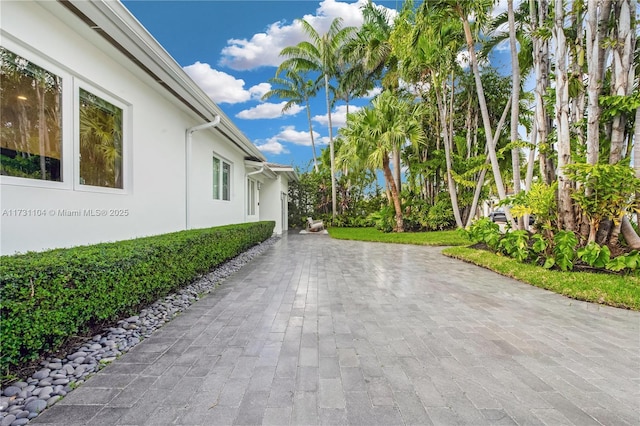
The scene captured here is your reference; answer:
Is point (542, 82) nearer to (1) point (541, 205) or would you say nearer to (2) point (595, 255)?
(1) point (541, 205)

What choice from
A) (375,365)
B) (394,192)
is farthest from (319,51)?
(375,365)

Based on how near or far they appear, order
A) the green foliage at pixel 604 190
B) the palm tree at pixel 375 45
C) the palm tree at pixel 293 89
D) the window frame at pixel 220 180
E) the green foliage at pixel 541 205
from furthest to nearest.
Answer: the palm tree at pixel 293 89 → the palm tree at pixel 375 45 → the window frame at pixel 220 180 → the green foliage at pixel 541 205 → the green foliage at pixel 604 190

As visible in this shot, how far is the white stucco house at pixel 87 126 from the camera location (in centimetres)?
296

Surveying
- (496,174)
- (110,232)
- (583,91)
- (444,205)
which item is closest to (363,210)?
(444,205)

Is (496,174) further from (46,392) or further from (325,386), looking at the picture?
(46,392)

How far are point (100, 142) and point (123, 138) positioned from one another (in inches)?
18.9

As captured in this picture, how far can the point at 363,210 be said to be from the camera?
20562 mm

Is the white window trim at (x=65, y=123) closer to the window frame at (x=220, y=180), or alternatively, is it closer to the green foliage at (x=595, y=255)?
the window frame at (x=220, y=180)

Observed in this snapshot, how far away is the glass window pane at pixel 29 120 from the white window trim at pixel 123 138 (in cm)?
18

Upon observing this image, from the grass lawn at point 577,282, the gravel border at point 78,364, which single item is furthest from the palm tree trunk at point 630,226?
the gravel border at point 78,364

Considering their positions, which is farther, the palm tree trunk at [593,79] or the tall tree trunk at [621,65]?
the palm tree trunk at [593,79]

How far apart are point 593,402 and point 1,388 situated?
13.5ft

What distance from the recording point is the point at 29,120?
10.3 ft

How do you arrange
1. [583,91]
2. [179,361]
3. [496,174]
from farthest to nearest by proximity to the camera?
[496,174] < [583,91] < [179,361]
